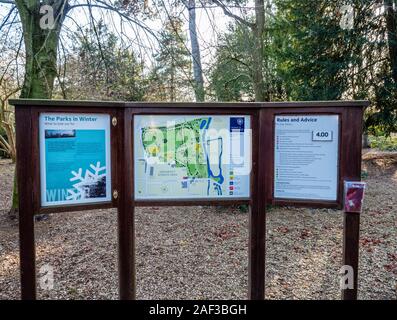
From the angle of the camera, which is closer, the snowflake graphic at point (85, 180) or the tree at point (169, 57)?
the snowflake graphic at point (85, 180)

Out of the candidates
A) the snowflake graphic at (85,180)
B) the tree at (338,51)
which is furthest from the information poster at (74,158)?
the tree at (338,51)

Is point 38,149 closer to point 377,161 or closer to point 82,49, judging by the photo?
point 82,49

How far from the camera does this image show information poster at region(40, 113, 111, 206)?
2.18m

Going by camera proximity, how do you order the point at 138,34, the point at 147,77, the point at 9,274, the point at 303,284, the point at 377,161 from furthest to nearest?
the point at 377,161, the point at 147,77, the point at 138,34, the point at 9,274, the point at 303,284

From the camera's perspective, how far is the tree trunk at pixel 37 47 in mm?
4672

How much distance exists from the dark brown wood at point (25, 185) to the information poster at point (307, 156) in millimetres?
1632

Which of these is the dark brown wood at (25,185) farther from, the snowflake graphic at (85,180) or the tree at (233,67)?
the tree at (233,67)

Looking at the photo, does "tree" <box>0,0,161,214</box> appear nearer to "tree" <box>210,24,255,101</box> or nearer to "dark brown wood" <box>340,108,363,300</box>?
"tree" <box>210,24,255,101</box>

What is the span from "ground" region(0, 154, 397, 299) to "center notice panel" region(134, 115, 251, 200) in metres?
1.25

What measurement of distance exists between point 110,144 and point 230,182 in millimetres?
882

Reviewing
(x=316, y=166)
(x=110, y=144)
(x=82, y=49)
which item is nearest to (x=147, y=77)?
(x=82, y=49)

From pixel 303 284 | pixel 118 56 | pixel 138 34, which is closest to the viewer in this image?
pixel 303 284

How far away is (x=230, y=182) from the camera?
2.45m
